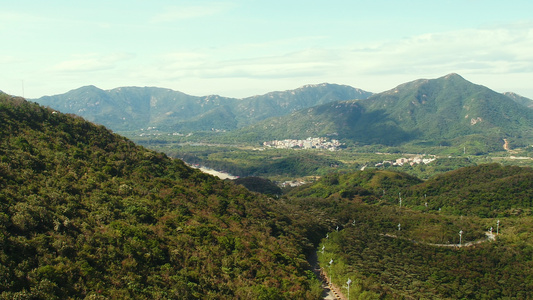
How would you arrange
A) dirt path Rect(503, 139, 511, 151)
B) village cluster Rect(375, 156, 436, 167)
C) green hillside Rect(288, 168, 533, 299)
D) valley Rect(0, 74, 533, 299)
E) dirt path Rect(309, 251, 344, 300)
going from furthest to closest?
1. dirt path Rect(503, 139, 511, 151)
2. village cluster Rect(375, 156, 436, 167)
3. green hillside Rect(288, 168, 533, 299)
4. dirt path Rect(309, 251, 344, 300)
5. valley Rect(0, 74, 533, 299)

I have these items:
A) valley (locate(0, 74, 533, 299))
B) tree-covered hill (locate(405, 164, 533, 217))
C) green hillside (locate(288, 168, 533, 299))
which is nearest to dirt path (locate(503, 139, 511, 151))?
tree-covered hill (locate(405, 164, 533, 217))

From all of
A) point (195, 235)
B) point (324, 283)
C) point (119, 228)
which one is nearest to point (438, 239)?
point (324, 283)

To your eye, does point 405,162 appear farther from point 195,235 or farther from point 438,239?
point 195,235

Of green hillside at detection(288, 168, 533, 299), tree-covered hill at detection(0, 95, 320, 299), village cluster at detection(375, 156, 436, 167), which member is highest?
tree-covered hill at detection(0, 95, 320, 299)

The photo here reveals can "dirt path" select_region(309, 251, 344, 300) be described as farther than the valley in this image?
Yes

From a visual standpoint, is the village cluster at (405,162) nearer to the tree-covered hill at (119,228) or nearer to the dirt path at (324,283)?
the tree-covered hill at (119,228)

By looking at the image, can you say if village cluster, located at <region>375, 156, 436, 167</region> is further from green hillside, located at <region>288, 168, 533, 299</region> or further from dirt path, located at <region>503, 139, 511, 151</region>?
green hillside, located at <region>288, 168, 533, 299</region>

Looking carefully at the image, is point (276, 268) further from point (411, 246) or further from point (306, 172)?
point (306, 172)

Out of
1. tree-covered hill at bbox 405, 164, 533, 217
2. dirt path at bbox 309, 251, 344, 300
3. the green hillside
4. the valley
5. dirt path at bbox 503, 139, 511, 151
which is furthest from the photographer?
dirt path at bbox 503, 139, 511, 151

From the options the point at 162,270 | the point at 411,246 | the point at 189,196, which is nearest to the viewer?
the point at 162,270

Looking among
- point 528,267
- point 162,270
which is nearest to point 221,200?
point 162,270
